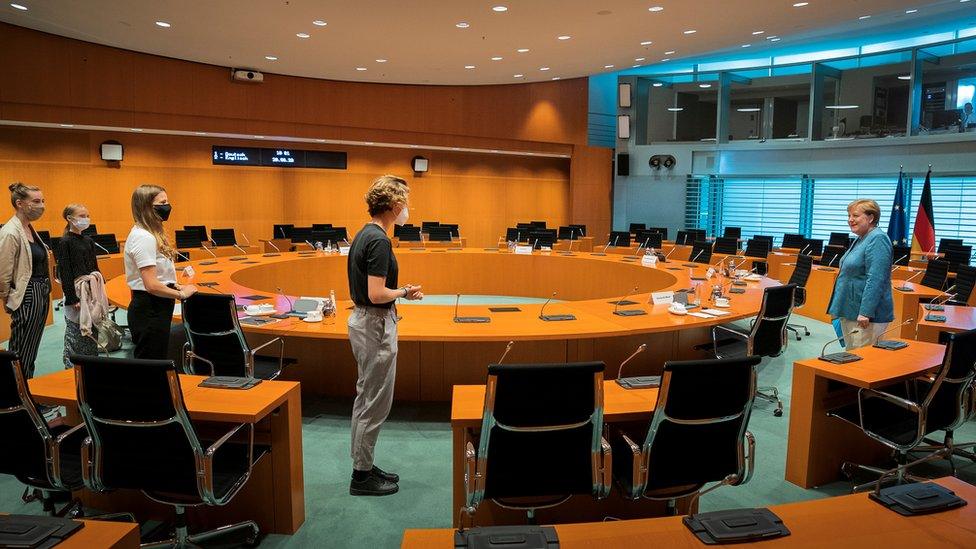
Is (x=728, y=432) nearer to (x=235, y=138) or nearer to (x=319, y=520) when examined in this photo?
(x=319, y=520)

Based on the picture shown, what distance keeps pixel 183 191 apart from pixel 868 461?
462 inches

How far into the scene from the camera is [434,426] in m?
4.13

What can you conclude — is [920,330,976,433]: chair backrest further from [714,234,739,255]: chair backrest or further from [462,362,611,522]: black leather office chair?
[714,234,739,255]: chair backrest

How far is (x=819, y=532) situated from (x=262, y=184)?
1266 cm

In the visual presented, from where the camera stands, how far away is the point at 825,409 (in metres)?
3.35

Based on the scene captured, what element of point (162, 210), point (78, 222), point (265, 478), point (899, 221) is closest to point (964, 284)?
point (899, 221)

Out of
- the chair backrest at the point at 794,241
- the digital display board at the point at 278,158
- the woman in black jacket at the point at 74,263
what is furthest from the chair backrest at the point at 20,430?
the chair backrest at the point at 794,241

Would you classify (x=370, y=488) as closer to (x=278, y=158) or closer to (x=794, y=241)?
(x=794, y=241)

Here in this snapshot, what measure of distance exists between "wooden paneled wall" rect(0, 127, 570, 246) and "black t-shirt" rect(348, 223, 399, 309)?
30.0ft

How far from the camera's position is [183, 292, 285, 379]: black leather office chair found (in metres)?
3.64

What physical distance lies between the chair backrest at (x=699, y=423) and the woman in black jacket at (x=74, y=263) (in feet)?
12.4

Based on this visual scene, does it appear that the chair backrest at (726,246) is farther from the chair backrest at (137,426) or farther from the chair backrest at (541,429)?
the chair backrest at (137,426)

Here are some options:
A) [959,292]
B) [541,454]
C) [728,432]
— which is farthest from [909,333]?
[541,454]

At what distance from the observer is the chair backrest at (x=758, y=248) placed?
973cm
